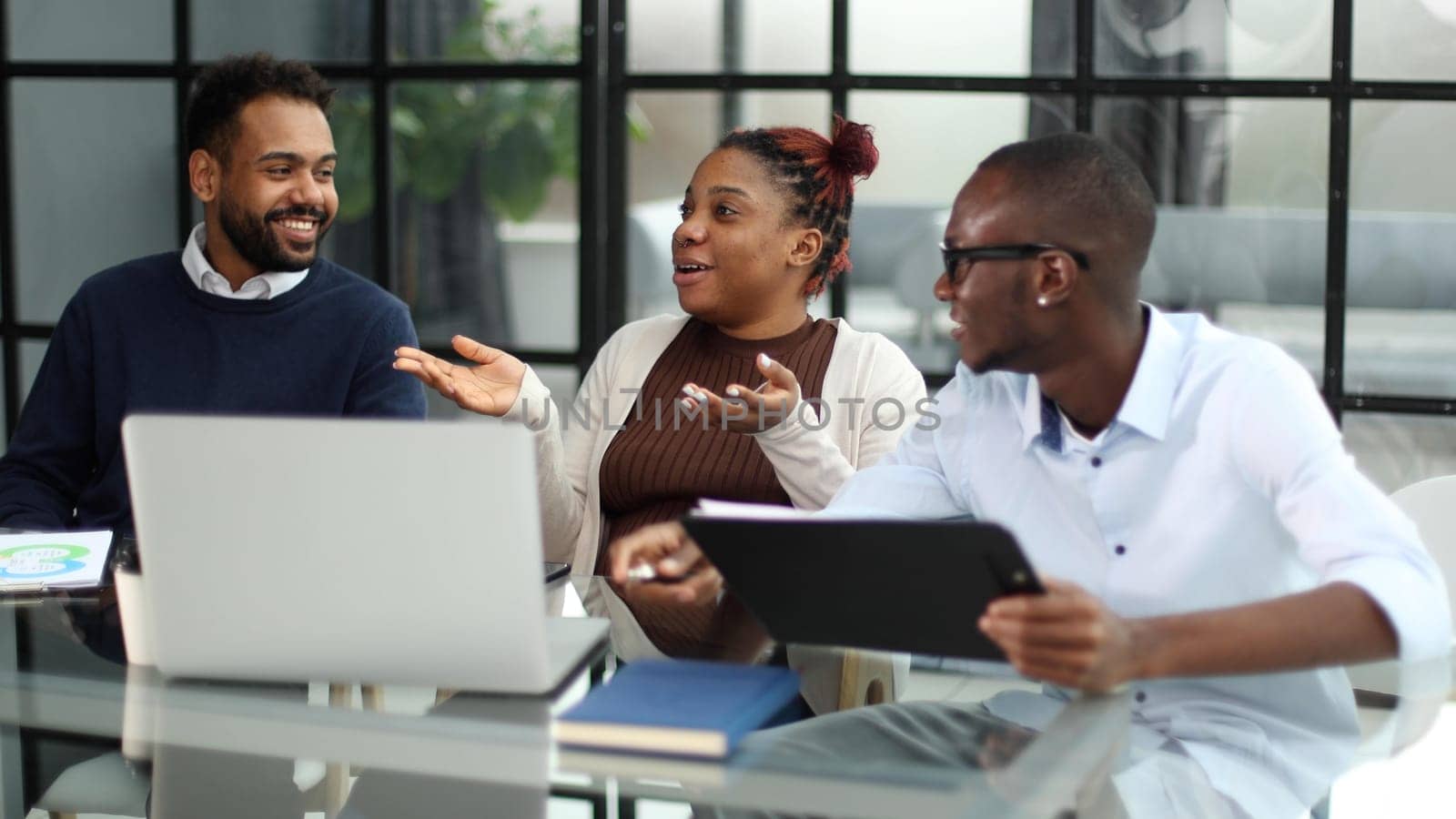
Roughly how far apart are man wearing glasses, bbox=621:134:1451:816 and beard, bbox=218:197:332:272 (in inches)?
47.6

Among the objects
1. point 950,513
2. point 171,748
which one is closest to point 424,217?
point 950,513

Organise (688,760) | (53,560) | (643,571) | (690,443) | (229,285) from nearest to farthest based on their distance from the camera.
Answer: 1. (688,760)
2. (643,571)
3. (53,560)
4. (690,443)
5. (229,285)

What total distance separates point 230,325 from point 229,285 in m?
0.09

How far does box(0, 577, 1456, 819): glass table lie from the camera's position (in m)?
1.24

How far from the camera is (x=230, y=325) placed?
2514 mm

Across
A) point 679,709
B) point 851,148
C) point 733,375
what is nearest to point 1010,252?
point 679,709

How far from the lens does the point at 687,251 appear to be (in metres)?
2.44

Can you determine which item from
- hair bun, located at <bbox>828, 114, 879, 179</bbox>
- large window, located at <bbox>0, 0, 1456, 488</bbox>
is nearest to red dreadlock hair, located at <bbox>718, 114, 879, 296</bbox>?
hair bun, located at <bbox>828, 114, 879, 179</bbox>

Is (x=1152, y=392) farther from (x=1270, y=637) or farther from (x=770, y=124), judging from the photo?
(x=770, y=124)

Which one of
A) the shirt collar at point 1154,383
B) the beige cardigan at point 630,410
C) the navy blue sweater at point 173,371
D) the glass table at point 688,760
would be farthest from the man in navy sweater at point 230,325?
the shirt collar at point 1154,383

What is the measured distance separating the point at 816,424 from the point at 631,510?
331mm

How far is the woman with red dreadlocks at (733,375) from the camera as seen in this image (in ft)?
7.23

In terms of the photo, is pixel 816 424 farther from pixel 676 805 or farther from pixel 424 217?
pixel 424 217

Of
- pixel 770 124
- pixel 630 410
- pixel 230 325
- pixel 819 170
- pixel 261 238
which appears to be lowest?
pixel 630 410
